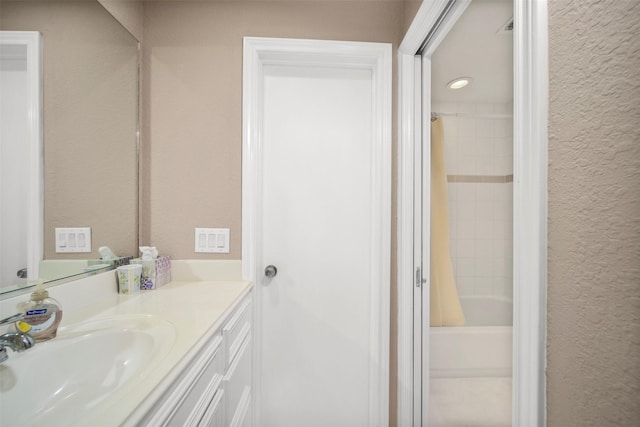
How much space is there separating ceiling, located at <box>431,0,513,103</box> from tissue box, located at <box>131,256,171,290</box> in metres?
1.85

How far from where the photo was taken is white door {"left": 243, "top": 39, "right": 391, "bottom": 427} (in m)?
1.51

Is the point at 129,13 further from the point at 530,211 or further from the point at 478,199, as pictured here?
the point at 478,199

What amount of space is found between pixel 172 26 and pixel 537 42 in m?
1.68

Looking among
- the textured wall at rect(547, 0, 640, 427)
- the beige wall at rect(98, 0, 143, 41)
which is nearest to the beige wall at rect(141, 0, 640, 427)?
the textured wall at rect(547, 0, 640, 427)

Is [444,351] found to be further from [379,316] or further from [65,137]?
[65,137]

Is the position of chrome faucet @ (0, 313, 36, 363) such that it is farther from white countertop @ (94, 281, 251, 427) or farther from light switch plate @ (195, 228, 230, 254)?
light switch plate @ (195, 228, 230, 254)

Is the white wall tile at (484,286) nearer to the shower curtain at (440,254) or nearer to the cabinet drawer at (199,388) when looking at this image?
the shower curtain at (440,254)

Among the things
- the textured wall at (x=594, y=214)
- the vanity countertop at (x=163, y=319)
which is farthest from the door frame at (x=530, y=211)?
the vanity countertop at (x=163, y=319)

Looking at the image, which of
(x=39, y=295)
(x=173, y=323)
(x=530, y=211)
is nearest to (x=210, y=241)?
(x=173, y=323)

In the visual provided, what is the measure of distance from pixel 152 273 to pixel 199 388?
0.72m

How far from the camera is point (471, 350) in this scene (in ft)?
5.78

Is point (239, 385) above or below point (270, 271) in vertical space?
below

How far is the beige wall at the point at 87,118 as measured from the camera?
3.02ft

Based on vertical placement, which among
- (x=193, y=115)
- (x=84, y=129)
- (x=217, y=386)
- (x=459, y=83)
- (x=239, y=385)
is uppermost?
(x=459, y=83)
